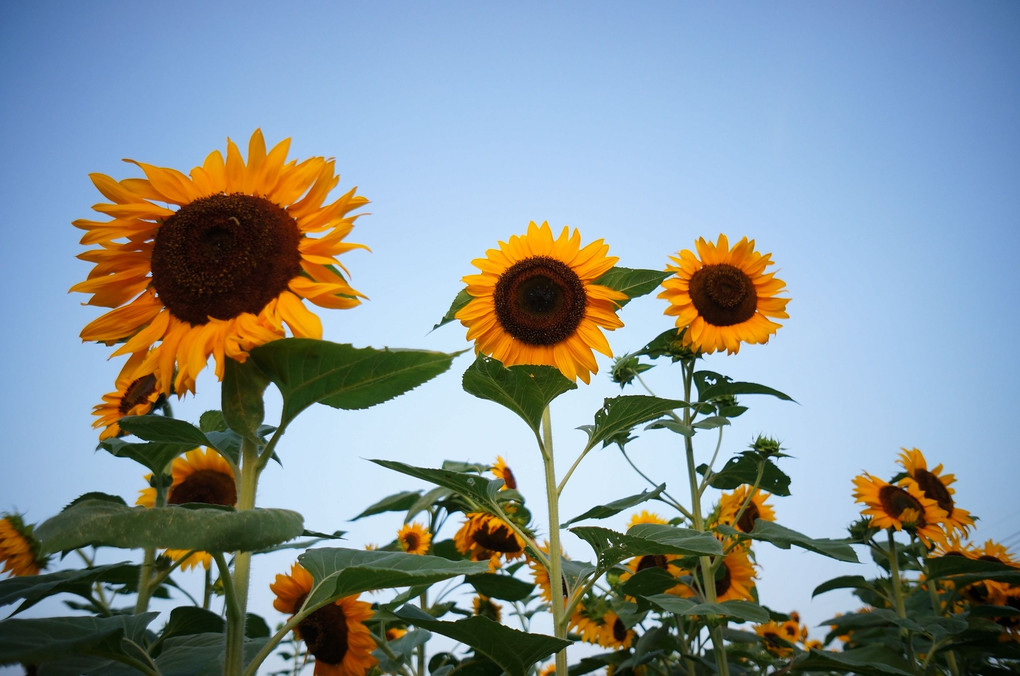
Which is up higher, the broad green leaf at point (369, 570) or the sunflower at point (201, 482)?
the sunflower at point (201, 482)

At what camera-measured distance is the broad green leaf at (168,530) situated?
39.6 inches

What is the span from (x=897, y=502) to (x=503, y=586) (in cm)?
229

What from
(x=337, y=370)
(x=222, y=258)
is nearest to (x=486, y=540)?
(x=337, y=370)

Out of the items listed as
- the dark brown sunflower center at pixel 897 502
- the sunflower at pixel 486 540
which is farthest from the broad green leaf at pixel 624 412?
the dark brown sunflower center at pixel 897 502

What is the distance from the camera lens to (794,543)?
2.44 metres

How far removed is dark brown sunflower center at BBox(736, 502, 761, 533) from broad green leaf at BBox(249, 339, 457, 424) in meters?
3.07

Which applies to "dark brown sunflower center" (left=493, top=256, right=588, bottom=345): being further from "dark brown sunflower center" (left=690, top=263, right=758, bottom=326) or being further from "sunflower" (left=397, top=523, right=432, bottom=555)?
"sunflower" (left=397, top=523, right=432, bottom=555)

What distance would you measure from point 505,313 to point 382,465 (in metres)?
0.99

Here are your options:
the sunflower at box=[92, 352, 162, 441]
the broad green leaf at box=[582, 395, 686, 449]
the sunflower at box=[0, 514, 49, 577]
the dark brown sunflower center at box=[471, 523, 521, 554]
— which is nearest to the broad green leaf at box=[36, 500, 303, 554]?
the sunflower at box=[92, 352, 162, 441]

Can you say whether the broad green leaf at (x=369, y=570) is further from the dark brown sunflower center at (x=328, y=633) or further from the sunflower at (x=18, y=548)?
the sunflower at (x=18, y=548)

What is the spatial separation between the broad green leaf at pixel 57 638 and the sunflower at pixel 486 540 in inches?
89.9

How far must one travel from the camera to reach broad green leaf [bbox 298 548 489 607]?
48.9 inches

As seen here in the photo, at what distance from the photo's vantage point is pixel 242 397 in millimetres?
1318

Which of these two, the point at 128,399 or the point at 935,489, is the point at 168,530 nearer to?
the point at 128,399
